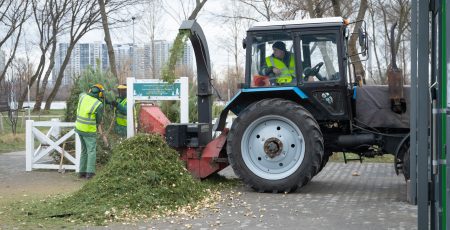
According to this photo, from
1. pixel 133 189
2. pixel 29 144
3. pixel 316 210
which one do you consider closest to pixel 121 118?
pixel 29 144

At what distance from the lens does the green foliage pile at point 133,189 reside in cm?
819

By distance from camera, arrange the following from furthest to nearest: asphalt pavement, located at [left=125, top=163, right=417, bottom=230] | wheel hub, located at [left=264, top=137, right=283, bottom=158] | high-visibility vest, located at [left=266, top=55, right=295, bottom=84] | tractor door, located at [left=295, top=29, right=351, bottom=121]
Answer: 1. high-visibility vest, located at [left=266, top=55, right=295, bottom=84]
2. wheel hub, located at [left=264, top=137, right=283, bottom=158]
3. tractor door, located at [left=295, top=29, right=351, bottom=121]
4. asphalt pavement, located at [left=125, top=163, right=417, bottom=230]

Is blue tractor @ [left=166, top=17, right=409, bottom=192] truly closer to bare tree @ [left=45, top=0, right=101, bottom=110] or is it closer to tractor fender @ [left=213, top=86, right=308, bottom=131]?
tractor fender @ [left=213, top=86, right=308, bottom=131]

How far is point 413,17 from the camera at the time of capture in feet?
18.5

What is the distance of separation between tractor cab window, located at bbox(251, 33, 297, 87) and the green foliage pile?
6.45ft

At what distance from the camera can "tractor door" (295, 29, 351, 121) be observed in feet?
33.7

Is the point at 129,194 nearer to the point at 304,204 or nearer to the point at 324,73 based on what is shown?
the point at 304,204

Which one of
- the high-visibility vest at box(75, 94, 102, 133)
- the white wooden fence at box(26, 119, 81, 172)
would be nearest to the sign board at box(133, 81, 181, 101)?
the high-visibility vest at box(75, 94, 102, 133)

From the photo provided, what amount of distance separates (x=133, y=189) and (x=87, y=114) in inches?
146

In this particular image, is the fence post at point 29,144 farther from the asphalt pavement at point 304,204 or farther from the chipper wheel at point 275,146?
the chipper wheel at point 275,146

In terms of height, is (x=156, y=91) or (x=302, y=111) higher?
(x=156, y=91)

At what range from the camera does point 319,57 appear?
34.2ft

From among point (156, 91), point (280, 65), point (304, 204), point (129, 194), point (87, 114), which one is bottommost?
point (304, 204)

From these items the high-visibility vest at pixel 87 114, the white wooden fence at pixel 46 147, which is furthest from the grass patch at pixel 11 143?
the high-visibility vest at pixel 87 114
